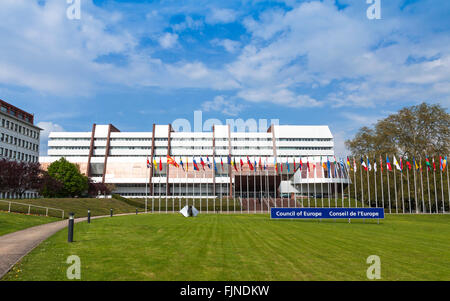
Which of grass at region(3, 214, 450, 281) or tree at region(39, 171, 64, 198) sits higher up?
tree at region(39, 171, 64, 198)

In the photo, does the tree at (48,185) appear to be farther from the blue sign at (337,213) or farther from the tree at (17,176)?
the blue sign at (337,213)

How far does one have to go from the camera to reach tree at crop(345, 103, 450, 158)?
221 feet

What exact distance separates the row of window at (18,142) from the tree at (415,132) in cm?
8728

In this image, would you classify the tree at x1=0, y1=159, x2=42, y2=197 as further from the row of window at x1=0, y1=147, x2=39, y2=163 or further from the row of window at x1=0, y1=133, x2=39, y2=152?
the row of window at x1=0, y1=133, x2=39, y2=152

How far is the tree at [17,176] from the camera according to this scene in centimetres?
5441

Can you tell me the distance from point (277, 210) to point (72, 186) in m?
61.4

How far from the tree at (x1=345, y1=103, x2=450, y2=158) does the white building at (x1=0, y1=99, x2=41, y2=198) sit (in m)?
85.3

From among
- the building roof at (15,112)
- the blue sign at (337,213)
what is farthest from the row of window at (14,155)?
the blue sign at (337,213)

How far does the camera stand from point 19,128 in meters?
98.4

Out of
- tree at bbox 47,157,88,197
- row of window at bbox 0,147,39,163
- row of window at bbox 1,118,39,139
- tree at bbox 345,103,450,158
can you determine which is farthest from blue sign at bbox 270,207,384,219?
row of window at bbox 1,118,39,139

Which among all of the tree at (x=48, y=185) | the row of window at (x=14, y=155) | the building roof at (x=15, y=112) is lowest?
the tree at (x=48, y=185)

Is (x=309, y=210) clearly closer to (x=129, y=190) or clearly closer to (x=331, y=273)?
(x=331, y=273)

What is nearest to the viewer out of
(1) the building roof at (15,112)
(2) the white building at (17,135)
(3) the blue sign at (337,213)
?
(3) the blue sign at (337,213)

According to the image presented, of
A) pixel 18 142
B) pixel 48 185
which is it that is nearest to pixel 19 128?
pixel 18 142
